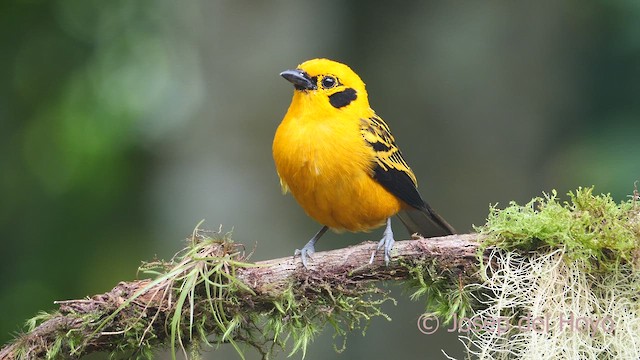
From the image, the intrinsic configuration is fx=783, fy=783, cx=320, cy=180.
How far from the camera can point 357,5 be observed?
276 inches

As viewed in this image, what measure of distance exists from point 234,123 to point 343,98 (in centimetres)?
183


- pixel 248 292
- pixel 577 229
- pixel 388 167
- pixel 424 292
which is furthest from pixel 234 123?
pixel 577 229

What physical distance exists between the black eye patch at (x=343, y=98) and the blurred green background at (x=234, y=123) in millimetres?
1661

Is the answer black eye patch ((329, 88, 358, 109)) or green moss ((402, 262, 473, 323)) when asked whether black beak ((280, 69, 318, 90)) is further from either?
green moss ((402, 262, 473, 323))

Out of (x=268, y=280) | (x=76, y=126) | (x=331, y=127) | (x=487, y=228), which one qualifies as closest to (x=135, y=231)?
(x=76, y=126)

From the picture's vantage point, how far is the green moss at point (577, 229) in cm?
304

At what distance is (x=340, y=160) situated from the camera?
13.3ft

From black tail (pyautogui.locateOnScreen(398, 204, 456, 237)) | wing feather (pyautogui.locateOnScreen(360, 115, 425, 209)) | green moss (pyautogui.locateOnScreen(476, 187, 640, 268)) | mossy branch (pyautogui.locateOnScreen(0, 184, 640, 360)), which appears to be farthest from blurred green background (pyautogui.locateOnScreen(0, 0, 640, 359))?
mossy branch (pyautogui.locateOnScreen(0, 184, 640, 360))

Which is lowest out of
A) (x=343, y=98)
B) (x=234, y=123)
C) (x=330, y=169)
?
(x=234, y=123)

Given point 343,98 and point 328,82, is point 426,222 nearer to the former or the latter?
point 343,98

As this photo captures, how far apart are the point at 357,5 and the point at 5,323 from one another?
3922 mm

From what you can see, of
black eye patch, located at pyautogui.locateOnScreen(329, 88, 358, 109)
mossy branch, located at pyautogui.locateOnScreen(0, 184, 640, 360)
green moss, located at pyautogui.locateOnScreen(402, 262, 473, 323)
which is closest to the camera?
mossy branch, located at pyautogui.locateOnScreen(0, 184, 640, 360)

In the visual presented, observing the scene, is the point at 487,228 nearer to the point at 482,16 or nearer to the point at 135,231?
the point at 135,231

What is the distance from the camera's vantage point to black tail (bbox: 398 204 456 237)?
14.4ft
